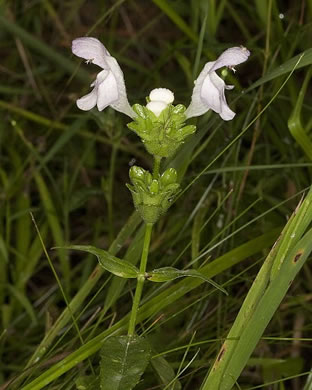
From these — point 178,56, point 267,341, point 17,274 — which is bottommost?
point 267,341

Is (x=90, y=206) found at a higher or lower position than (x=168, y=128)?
lower

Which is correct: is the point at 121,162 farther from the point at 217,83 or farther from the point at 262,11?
the point at 217,83

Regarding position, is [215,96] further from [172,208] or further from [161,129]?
[172,208]

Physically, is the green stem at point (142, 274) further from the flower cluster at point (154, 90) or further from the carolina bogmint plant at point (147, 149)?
the flower cluster at point (154, 90)

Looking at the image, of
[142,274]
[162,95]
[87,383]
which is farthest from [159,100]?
[87,383]

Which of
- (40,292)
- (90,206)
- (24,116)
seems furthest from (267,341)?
(24,116)

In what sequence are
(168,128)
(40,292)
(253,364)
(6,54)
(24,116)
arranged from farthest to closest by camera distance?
(6,54) < (24,116) < (40,292) < (253,364) < (168,128)
